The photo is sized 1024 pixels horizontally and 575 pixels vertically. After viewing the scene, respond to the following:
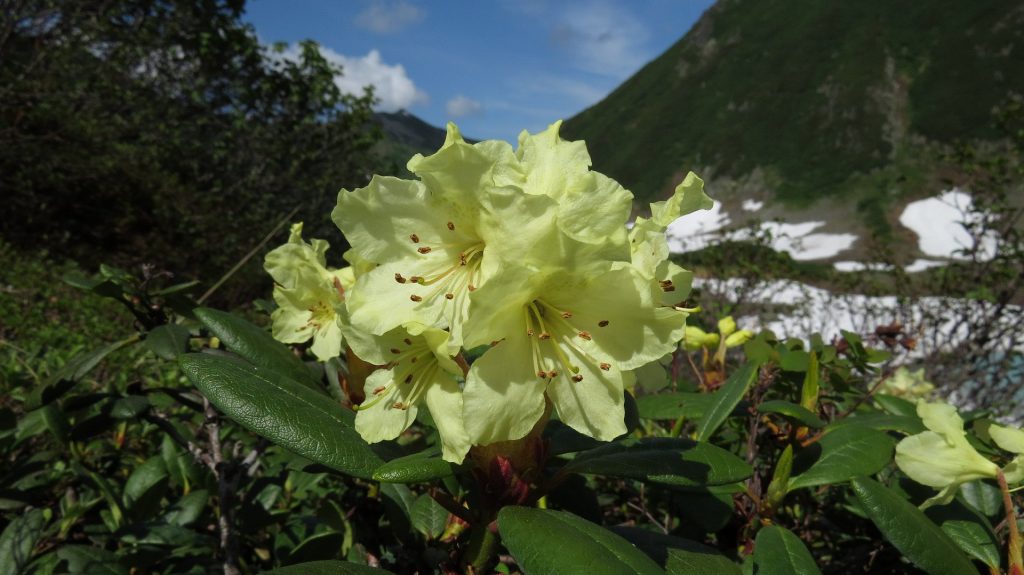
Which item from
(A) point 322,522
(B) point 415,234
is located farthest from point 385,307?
(A) point 322,522

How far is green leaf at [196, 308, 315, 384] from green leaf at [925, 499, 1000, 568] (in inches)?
44.6

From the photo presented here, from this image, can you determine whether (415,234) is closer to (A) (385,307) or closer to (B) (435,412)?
(A) (385,307)

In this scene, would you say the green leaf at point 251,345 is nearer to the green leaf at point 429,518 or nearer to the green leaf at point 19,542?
the green leaf at point 429,518

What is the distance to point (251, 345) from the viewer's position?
1.13 m

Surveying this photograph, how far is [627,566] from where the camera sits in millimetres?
687

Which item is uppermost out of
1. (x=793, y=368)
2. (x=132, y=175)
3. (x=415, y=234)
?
(x=132, y=175)

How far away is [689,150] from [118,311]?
29573 millimetres

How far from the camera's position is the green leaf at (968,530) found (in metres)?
0.97

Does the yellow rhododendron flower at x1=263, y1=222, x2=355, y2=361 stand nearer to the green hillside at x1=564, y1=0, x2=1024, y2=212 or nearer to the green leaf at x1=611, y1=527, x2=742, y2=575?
the green leaf at x1=611, y1=527, x2=742, y2=575

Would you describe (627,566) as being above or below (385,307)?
below

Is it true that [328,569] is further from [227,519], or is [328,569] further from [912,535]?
[912,535]

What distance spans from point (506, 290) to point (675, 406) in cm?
72

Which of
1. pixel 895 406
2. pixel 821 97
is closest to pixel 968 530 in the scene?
pixel 895 406

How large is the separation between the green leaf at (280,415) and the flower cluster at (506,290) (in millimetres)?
40
